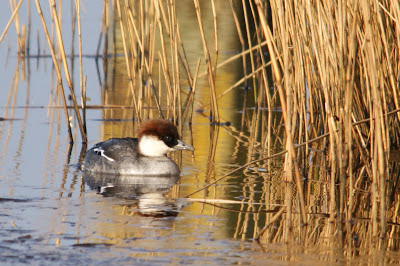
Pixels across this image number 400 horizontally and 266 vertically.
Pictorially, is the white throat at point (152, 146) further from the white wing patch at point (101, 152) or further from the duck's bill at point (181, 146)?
the white wing patch at point (101, 152)

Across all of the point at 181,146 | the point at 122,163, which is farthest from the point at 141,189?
the point at 181,146

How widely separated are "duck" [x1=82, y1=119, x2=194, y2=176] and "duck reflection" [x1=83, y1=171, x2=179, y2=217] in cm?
7

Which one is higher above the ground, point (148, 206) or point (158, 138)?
point (158, 138)

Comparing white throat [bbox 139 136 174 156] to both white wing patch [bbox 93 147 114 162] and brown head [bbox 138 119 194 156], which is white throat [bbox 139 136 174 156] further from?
white wing patch [bbox 93 147 114 162]

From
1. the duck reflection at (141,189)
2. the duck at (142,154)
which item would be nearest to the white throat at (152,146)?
the duck at (142,154)

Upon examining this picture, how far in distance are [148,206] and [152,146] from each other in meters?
1.69

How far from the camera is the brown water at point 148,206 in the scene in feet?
16.1

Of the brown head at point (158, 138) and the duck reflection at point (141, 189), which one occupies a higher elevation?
the brown head at point (158, 138)

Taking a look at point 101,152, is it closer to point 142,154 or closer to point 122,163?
point 122,163

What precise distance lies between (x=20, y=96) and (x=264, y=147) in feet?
15.8

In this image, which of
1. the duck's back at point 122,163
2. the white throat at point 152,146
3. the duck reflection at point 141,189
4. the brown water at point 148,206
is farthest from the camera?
the white throat at point 152,146

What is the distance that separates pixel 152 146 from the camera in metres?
7.93

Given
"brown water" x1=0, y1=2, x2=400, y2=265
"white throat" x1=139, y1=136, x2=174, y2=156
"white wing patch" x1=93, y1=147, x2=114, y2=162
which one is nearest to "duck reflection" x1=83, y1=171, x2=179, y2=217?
"brown water" x1=0, y1=2, x2=400, y2=265

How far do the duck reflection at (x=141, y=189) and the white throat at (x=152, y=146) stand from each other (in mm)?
316
